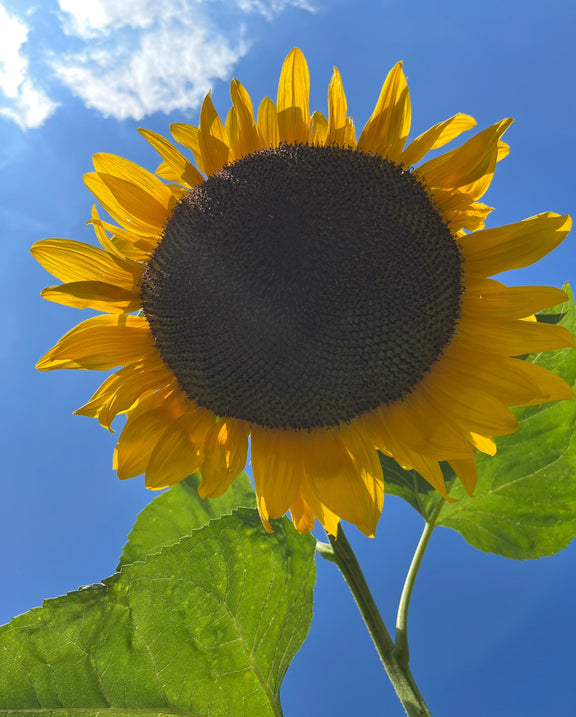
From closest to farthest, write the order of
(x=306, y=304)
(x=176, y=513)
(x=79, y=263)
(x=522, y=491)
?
(x=306, y=304), (x=79, y=263), (x=522, y=491), (x=176, y=513)

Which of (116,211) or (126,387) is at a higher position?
(116,211)

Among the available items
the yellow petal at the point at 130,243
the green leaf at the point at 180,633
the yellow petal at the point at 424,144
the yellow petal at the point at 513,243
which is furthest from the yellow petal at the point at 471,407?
the yellow petal at the point at 130,243

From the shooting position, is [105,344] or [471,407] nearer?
[471,407]

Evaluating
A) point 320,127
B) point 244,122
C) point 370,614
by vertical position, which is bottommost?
point 370,614

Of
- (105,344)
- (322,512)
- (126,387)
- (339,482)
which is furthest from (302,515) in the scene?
(105,344)

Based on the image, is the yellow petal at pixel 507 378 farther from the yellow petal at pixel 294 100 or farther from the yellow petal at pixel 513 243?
the yellow petal at pixel 294 100

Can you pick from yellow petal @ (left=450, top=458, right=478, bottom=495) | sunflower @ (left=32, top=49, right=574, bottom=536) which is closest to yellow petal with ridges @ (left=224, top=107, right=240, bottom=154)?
sunflower @ (left=32, top=49, right=574, bottom=536)

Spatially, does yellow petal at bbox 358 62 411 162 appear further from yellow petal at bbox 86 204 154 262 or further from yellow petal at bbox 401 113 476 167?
yellow petal at bbox 86 204 154 262

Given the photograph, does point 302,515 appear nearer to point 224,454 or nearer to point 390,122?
point 224,454
